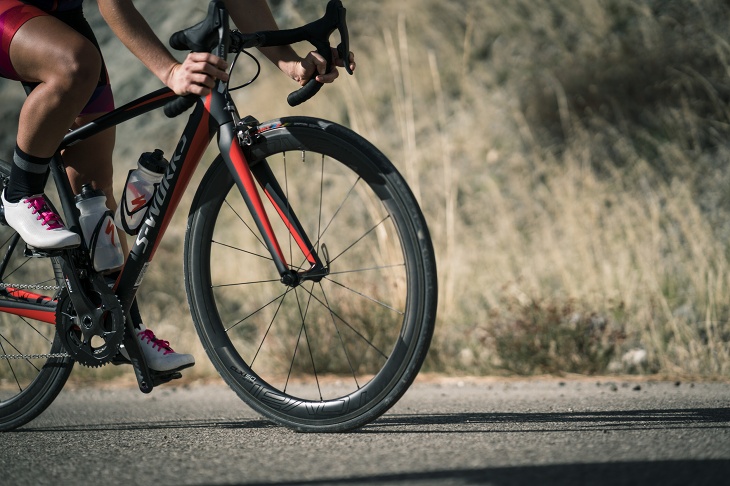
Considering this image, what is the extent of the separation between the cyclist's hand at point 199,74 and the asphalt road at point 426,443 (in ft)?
3.84

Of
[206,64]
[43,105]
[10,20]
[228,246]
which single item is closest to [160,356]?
[228,246]

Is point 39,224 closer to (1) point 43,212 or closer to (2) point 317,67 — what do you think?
(1) point 43,212

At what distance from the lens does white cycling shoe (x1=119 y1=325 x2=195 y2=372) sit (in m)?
3.21

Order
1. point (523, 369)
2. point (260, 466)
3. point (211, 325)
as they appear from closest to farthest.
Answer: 1. point (260, 466)
2. point (211, 325)
3. point (523, 369)

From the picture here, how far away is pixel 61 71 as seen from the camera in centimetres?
300

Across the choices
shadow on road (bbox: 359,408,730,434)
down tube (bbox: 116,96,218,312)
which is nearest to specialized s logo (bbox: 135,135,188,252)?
down tube (bbox: 116,96,218,312)

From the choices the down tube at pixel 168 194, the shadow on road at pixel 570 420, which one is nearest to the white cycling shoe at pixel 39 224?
the down tube at pixel 168 194

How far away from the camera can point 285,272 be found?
2922 millimetres

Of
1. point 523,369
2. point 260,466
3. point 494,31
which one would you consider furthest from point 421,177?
point 260,466

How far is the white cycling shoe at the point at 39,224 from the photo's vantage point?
10.1 feet

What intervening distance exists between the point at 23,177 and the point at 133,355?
740mm

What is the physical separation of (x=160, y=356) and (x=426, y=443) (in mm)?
1025

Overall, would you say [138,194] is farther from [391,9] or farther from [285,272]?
[391,9]

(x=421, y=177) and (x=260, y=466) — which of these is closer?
(x=260, y=466)
